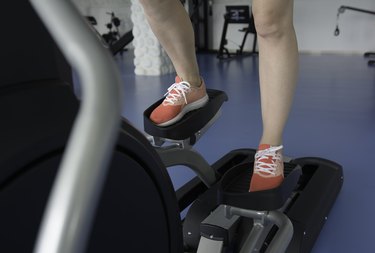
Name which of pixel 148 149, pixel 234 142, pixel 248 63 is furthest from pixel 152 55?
pixel 148 149

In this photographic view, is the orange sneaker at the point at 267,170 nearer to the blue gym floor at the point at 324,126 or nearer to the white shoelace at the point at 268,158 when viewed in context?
the white shoelace at the point at 268,158

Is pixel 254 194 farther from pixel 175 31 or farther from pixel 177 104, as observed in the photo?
pixel 175 31

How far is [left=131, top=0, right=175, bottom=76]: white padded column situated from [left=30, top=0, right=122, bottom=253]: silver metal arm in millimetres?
3866

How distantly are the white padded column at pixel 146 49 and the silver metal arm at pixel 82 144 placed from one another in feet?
12.7

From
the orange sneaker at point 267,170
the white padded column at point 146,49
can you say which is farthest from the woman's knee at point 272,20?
the white padded column at point 146,49

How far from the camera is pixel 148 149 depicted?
582 mm

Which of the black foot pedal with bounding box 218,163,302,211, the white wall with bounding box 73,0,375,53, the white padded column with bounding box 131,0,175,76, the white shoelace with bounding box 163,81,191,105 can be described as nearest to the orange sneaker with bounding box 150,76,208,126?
the white shoelace with bounding box 163,81,191,105

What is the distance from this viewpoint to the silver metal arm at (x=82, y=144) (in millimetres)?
239

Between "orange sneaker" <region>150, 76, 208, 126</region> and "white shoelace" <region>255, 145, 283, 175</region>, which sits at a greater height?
"orange sneaker" <region>150, 76, 208, 126</region>

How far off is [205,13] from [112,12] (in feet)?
5.90

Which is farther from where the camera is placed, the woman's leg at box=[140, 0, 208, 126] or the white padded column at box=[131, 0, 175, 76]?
the white padded column at box=[131, 0, 175, 76]

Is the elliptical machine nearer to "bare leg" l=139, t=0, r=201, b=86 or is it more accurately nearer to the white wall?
"bare leg" l=139, t=0, r=201, b=86

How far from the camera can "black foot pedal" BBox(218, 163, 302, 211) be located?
0.87 m

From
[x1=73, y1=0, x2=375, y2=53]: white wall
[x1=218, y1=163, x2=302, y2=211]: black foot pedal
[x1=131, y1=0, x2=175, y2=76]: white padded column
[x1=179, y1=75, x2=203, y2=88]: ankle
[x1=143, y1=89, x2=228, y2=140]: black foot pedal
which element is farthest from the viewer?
[x1=73, y1=0, x2=375, y2=53]: white wall
